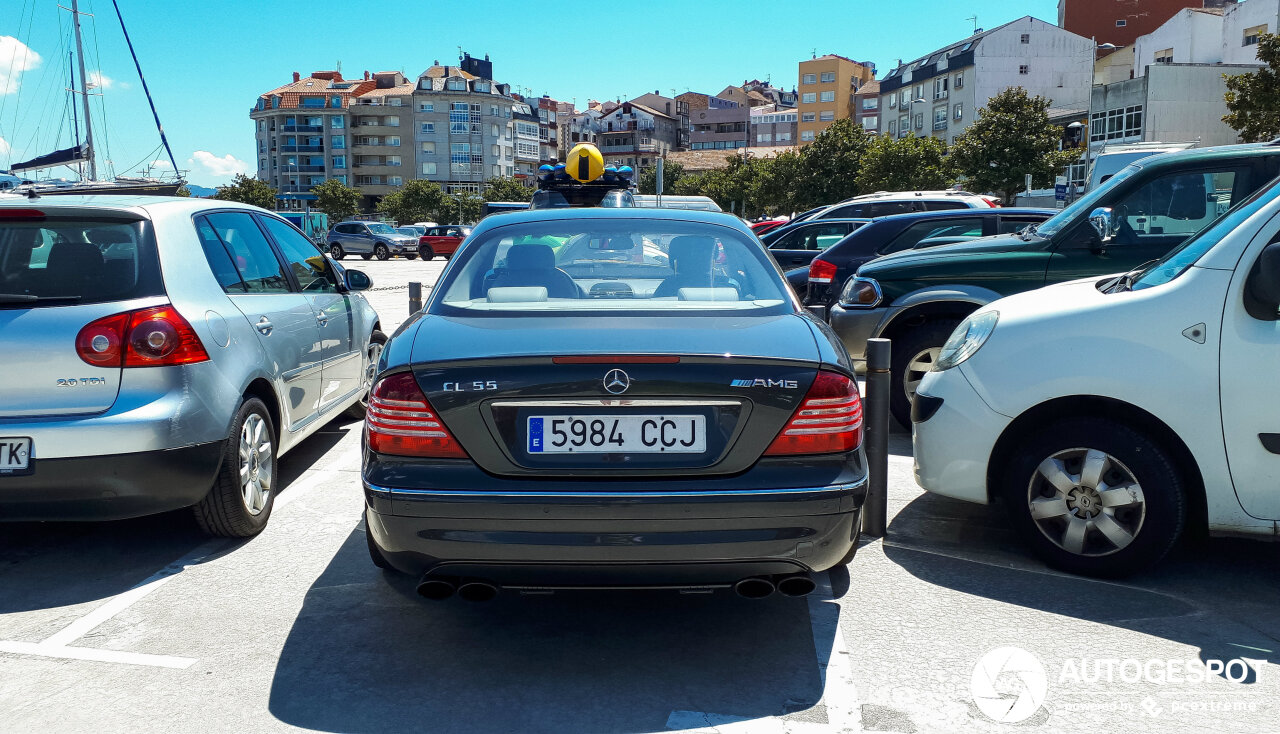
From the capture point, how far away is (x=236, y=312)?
4699 mm

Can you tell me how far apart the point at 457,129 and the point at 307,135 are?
17843 mm

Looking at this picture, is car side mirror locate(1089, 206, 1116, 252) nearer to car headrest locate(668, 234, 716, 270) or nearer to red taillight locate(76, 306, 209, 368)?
car headrest locate(668, 234, 716, 270)

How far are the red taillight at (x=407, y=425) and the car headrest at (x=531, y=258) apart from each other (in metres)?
0.99

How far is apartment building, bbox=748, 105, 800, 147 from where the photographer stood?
12225 centimetres

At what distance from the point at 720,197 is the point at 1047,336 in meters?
77.1

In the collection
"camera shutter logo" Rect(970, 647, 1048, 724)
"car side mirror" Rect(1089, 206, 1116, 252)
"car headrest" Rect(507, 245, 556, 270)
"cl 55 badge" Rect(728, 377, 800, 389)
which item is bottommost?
"camera shutter logo" Rect(970, 647, 1048, 724)

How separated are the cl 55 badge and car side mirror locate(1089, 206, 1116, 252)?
13.2ft

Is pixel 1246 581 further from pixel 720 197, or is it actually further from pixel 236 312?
pixel 720 197

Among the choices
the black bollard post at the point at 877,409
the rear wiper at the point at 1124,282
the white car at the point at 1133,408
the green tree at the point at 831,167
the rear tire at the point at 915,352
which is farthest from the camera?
the green tree at the point at 831,167

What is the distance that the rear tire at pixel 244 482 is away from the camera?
4418 mm

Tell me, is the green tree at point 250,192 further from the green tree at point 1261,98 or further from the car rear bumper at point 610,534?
the car rear bumper at point 610,534

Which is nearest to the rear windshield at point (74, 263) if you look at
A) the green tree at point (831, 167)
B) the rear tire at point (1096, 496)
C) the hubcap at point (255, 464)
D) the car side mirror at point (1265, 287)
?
the hubcap at point (255, 464)

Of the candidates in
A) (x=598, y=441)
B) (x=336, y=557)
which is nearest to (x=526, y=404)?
(x=598, y=441)

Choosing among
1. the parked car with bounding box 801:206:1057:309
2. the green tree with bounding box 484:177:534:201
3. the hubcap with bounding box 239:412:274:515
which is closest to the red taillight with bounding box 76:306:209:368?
the hubcap with bounding box 239:412:274:515
